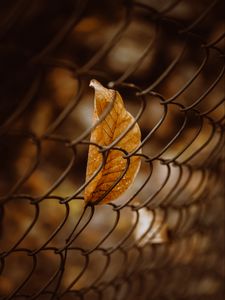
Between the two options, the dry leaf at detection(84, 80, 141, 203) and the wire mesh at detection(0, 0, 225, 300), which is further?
the wire mesh at detection(0, 0, 225, 300)

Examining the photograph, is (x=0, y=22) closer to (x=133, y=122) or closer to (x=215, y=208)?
(x=133, y=122)

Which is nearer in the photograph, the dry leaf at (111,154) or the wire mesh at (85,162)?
the dry leaf at (111,154)

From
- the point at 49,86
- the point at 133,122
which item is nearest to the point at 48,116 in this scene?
the point at 49,86

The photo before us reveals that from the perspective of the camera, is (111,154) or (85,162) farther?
(85,162)
